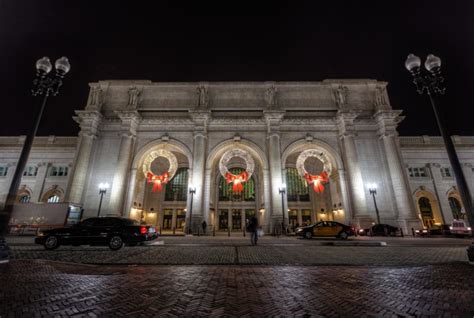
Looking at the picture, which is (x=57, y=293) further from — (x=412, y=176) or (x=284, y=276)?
(x=412, y=176)

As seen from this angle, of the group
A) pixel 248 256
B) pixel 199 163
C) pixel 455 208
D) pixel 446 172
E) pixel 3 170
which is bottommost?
pixel 248 256

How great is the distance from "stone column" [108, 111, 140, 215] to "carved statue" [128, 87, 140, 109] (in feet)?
6.29

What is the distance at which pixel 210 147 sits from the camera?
24625 mm

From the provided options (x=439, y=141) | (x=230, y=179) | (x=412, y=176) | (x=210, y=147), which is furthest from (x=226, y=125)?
(x=439, y=141)

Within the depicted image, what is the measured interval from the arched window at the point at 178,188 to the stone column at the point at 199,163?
13.7 meters

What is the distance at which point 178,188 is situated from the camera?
35.7 metres

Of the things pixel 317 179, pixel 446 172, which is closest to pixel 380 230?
pixel 317 179

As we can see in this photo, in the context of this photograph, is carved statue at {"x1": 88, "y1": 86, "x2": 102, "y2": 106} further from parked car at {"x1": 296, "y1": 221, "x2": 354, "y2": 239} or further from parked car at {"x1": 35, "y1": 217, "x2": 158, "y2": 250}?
parked car at {"x1": 296, "y1": 221, "x2": 354, "y2": 239}

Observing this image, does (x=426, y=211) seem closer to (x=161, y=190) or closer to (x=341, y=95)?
(x=341, y=95)

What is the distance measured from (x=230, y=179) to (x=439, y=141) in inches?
1232

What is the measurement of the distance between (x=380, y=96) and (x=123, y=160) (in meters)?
32.7

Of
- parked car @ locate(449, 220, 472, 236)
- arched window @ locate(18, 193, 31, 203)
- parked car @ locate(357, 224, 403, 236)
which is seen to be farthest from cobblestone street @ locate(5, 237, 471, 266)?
arched window @ locate(18, 193, 31, 203)

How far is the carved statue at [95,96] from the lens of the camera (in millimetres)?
25438

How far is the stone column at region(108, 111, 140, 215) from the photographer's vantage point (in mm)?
21734
